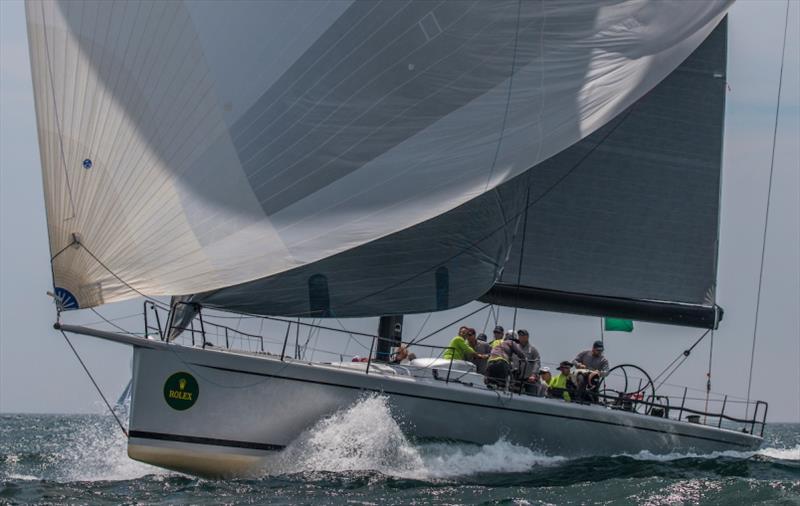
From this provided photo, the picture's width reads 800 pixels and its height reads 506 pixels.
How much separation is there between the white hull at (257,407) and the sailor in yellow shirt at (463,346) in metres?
0.80

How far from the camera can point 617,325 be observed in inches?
729

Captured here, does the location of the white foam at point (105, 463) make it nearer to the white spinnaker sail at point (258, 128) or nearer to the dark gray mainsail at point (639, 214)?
the white spinnaker sail at point (258, 128)

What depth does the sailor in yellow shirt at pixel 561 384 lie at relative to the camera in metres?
15.3

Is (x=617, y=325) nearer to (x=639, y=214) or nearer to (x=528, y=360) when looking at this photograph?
(x=639, y=214)

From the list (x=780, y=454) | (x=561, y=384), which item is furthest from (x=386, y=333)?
(x=780, y=454)

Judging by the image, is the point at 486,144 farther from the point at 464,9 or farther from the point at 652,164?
the point at 652,164

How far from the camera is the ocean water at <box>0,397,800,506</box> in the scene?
1155cm

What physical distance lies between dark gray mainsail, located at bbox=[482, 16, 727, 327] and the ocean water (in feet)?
9.80

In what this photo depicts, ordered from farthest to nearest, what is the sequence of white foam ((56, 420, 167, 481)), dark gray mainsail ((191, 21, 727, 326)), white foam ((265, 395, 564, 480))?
dark gray mainsail ((191, 21, 727, 326)) → white foam ((56, 420, 167, 481)) → white foam ((265, 395, 564, 480))

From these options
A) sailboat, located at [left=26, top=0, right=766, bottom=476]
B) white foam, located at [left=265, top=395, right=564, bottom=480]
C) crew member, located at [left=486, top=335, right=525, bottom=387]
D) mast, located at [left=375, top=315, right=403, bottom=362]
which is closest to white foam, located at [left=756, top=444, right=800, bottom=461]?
sailboat, located at [left=26, top=0, right=766, bottom=476]

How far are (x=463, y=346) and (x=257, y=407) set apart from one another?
3027 mm

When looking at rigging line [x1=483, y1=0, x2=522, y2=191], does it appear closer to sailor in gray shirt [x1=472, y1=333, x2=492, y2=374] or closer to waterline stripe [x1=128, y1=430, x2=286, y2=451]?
sailor in gray shirt [x1=472, y1=333, x2=492, y2=374]

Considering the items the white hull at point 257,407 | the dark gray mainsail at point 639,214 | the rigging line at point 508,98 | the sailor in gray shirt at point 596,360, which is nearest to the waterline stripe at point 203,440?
the white hull at point 257,407

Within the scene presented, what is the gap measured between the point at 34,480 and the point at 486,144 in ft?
20.2
